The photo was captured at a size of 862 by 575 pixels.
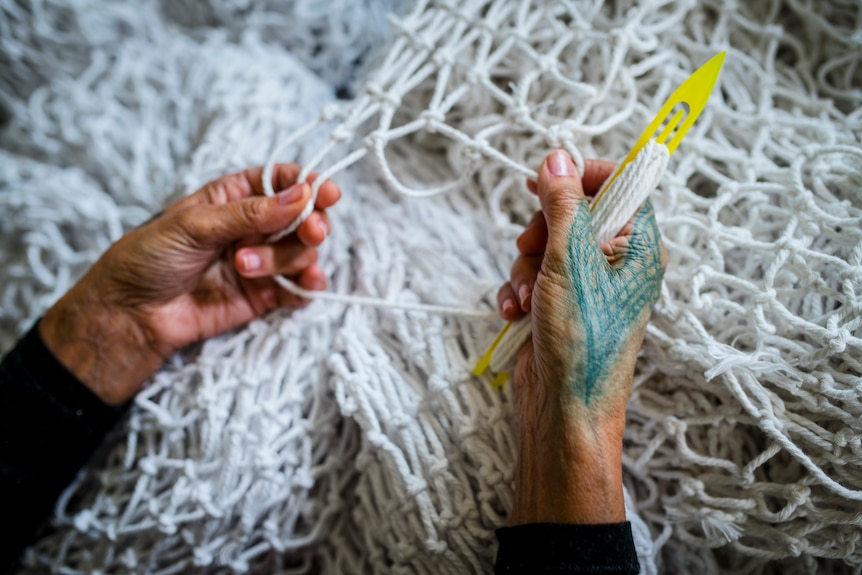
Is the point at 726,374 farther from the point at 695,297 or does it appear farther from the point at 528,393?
the point at 528,393

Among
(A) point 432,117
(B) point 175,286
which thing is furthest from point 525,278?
(B) point 175,286

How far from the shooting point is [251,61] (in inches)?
38.2

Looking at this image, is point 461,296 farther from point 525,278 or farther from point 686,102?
point 686,102

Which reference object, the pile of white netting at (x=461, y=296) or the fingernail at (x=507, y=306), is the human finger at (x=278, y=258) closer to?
the pile of white netting at (x=461, y=296)

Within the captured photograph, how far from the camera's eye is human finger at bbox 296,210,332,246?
28.8 inches

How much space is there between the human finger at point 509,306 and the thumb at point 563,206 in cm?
11

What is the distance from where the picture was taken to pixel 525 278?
2.22 ft

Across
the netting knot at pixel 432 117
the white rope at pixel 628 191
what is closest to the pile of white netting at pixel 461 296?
the netting knot at pixel 432 117

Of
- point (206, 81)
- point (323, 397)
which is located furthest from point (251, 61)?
point (323, 397)

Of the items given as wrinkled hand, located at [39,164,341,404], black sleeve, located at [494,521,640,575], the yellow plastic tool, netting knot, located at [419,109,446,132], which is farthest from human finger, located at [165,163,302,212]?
black sleeve, located at [494,521,640,575]

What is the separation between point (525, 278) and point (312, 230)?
272mm

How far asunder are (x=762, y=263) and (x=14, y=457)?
97 centimetres

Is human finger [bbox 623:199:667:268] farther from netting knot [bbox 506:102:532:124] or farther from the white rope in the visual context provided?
netting knot [bbox 506:102:532:124]

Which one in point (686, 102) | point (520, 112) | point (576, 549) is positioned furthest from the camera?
point (520, 112)
